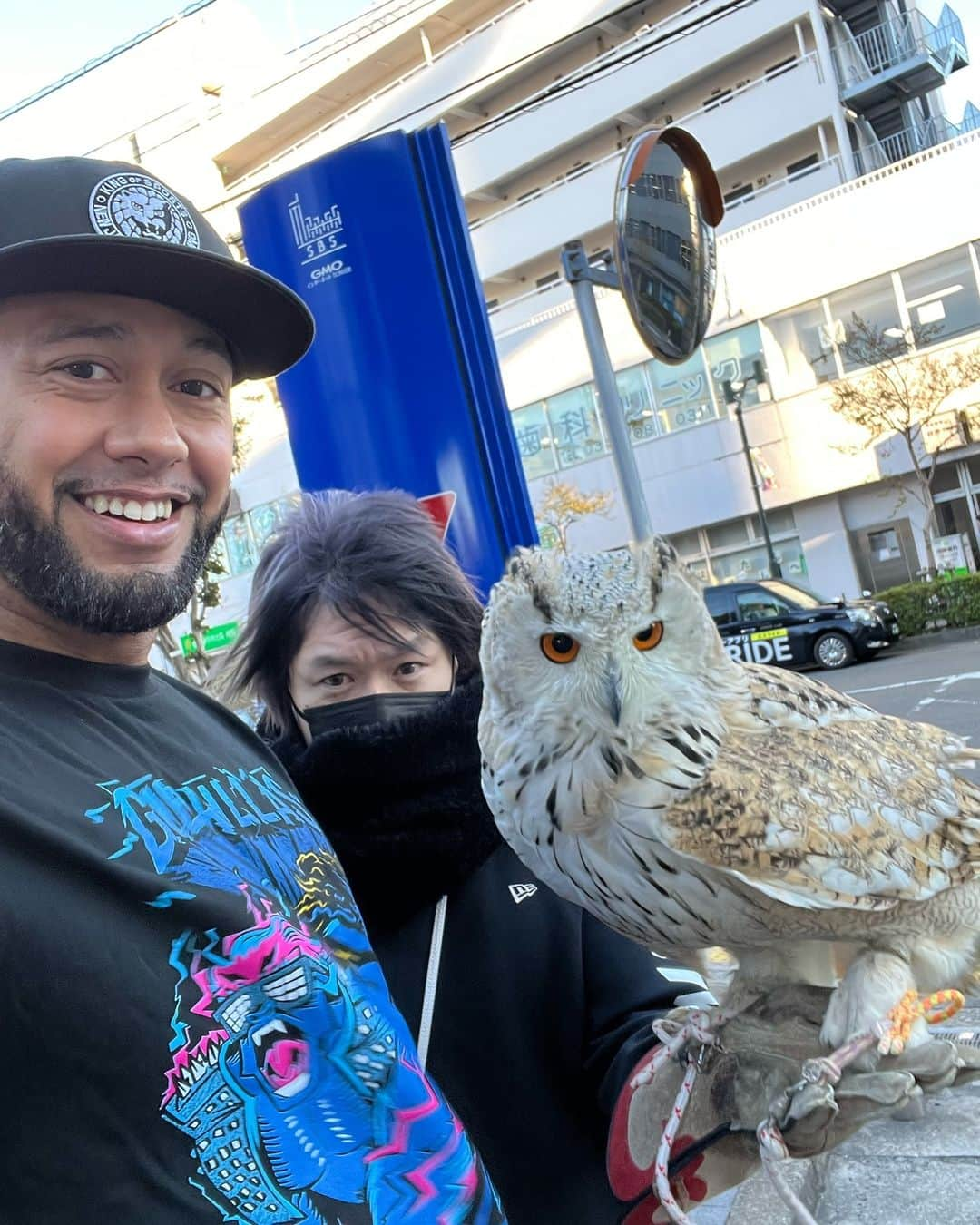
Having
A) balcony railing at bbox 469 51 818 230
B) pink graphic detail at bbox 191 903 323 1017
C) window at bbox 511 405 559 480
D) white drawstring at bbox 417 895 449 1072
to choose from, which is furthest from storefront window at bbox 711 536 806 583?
pink graphic detail at bbox 191 903 323 1017

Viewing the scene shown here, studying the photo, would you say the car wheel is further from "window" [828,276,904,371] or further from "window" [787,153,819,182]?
"window" [787,153,819,182]

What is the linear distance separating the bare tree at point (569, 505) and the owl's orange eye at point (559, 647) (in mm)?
18523

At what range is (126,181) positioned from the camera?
3.89 ft

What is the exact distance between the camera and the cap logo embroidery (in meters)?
1.13

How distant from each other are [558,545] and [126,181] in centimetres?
72

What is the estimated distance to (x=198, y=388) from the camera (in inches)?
50.7

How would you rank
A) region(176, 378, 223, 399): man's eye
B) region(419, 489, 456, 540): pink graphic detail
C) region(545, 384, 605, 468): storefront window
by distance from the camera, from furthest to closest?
region(545, 384, 605, 468): storefront window < region(419, 489, 456, 540): pink graphic detail < region(176, 378, 223, 399): man's eye

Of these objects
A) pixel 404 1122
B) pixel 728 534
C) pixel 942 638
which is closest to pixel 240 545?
pixel 728 534

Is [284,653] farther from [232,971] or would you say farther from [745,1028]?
[745,1028]

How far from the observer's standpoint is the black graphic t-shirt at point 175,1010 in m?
0.87

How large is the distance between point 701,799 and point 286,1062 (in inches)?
21.2

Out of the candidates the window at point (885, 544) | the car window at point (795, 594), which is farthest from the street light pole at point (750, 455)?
the car window at point (795, 594)

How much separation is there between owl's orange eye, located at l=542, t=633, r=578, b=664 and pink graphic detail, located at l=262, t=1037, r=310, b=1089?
1.72 feet

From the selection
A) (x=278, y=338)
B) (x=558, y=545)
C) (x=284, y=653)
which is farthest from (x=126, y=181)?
(x=284, y=653)
